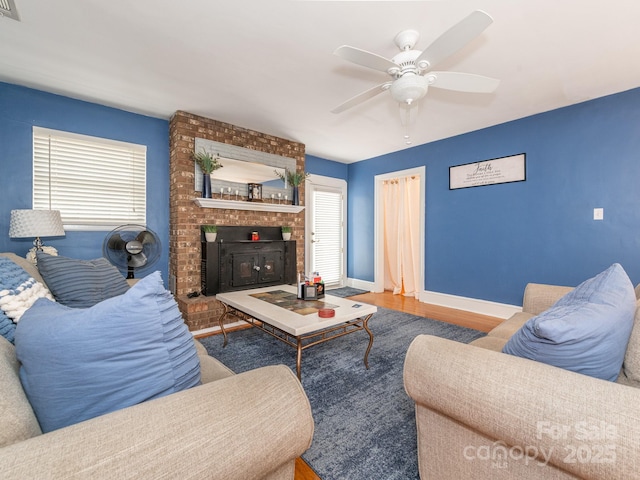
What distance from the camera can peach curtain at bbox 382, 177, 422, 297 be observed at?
202 inches

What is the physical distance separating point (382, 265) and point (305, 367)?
3253mm

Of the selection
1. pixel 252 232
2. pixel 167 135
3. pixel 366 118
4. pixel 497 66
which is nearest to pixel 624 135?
pixel 497 66

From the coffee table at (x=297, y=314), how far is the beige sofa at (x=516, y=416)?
0.92 m

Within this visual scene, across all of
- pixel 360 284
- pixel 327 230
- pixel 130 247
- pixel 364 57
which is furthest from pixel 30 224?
pixel 360 284

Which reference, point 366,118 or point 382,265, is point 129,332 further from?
point 382,265

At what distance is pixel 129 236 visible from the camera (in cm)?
288

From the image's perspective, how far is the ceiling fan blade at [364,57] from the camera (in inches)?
65.1

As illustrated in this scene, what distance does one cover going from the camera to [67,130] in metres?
2.88

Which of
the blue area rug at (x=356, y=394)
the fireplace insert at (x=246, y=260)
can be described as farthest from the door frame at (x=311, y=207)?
the blue area rug at (x=356, y=394)

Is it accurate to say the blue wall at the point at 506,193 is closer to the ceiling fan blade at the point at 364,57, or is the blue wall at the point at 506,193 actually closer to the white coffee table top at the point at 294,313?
the white coffee table top at the point at 294,313

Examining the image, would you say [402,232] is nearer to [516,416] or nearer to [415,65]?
[415,65]

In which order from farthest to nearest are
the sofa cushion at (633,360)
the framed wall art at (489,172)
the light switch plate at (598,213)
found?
the framed wall art at (489,172)
the light switch plate at (598,213)
the sofa cushion at (633,360)

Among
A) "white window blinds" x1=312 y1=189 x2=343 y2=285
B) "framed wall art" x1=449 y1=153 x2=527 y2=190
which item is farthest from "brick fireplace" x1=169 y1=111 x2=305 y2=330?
"framed wall art" x1=449 y1=153 x2=527 y2=190

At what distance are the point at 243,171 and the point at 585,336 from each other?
3.63 m
